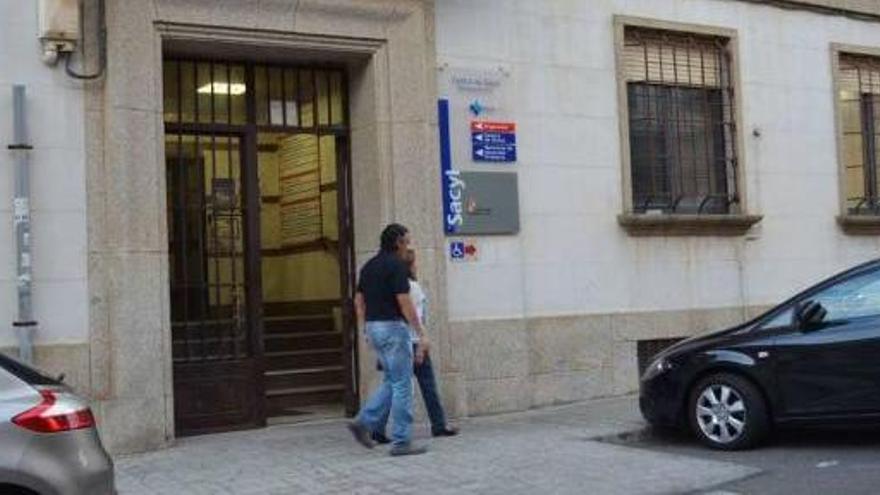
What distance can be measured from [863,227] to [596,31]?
4.51m

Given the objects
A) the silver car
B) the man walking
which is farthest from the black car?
the silver car

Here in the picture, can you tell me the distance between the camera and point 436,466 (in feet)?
28.4

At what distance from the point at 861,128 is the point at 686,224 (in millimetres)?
3642

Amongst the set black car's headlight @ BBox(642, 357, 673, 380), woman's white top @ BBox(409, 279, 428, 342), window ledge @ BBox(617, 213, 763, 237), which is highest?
window ledge @ BBox(617, 213, 763, 237)

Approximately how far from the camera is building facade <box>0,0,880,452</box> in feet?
30.9

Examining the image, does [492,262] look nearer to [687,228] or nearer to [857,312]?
[687,228]

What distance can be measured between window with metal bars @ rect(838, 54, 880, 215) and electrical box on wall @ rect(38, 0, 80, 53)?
369 inches

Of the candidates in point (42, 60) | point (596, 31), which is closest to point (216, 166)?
point (42, 60)

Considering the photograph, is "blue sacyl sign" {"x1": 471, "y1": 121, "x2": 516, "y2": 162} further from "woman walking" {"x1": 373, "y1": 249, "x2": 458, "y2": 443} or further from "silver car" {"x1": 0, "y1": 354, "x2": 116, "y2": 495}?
"silver car" {"x1": 0, "y1": 354, "x2": 116, "y2": 495}

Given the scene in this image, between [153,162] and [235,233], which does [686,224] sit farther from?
[153,162]

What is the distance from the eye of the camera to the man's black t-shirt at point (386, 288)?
9.09 meters

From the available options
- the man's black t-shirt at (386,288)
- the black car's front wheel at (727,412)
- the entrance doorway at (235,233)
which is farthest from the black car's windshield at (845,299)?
the entrance doorway at (235,233)

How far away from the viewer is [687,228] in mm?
12656

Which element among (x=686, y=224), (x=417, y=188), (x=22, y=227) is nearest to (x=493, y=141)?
(x=417, y=188)
